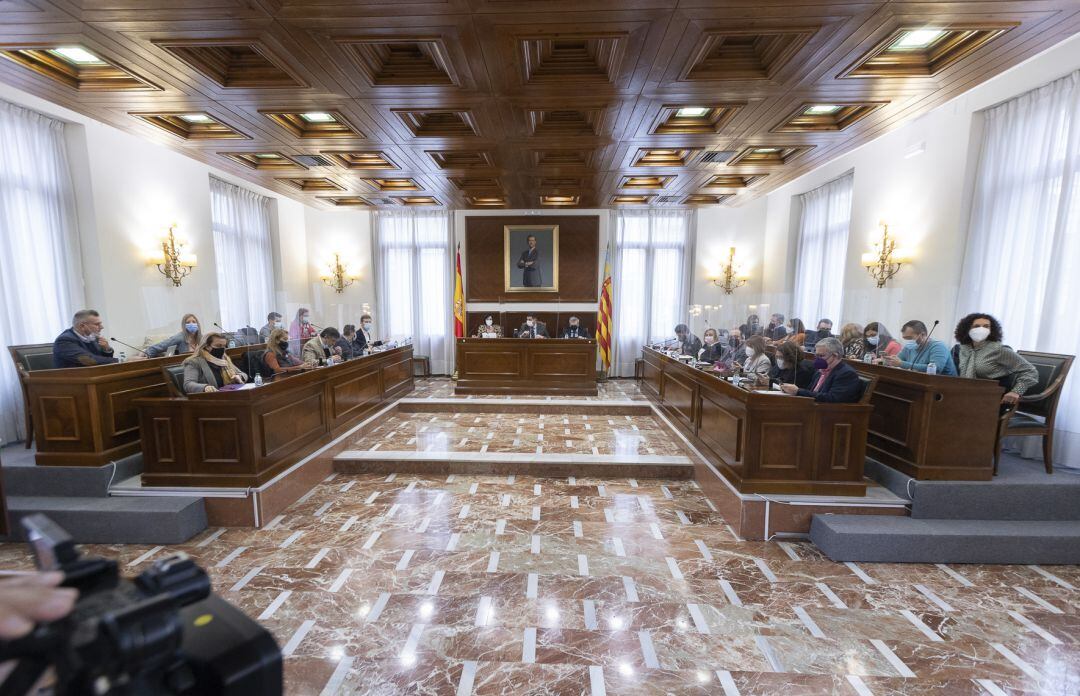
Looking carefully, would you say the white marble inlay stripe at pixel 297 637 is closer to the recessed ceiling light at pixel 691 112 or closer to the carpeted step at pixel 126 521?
the carpeted step at pixel 126 521

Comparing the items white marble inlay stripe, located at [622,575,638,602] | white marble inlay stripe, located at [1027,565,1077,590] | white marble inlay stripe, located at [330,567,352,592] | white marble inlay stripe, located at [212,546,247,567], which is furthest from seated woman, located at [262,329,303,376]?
white marble inlay stripe, located at [1027,565,1077,590]

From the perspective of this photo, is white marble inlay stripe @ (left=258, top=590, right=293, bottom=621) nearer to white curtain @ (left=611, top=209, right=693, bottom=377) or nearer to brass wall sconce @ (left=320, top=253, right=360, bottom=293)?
white curtain @ (left=611, top=209, right=693, bottom=377)

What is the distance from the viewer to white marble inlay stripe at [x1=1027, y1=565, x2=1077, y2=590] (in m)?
2.95

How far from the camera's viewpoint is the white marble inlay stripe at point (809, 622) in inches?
98.0

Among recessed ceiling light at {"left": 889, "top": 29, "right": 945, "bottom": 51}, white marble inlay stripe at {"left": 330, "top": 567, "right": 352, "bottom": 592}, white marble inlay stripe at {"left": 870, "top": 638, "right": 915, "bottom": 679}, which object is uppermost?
recessed ceiling light at {"left": 889, "top": 29, "right": 945, "bottom": 51}

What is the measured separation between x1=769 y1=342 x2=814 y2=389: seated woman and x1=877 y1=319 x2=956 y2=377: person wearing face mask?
34.9 inches

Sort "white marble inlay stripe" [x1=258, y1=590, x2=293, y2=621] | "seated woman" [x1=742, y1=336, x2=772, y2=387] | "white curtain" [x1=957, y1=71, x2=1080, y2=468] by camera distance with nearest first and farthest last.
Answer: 1. "white marble inlay stripe" [x1=258, y1=590, x2=293, y2=621]
2. "white curtain" [x1=957, y1=71, x2=1080, y2=468]
3. "seated woman" [x1=742, y1=336, x2=772, y2=387]

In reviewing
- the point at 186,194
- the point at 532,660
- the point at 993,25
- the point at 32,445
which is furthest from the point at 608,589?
the point at 186,194

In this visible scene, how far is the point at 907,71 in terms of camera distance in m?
3.52

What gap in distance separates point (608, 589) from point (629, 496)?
1497 millimetres

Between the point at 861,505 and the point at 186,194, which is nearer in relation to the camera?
the point at 861,505

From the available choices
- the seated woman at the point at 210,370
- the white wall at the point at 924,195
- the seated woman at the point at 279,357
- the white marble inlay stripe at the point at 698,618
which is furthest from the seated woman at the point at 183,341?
the white wall at the point at 924,195

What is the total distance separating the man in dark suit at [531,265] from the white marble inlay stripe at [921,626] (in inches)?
314

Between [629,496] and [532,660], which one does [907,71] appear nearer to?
[629,496]
